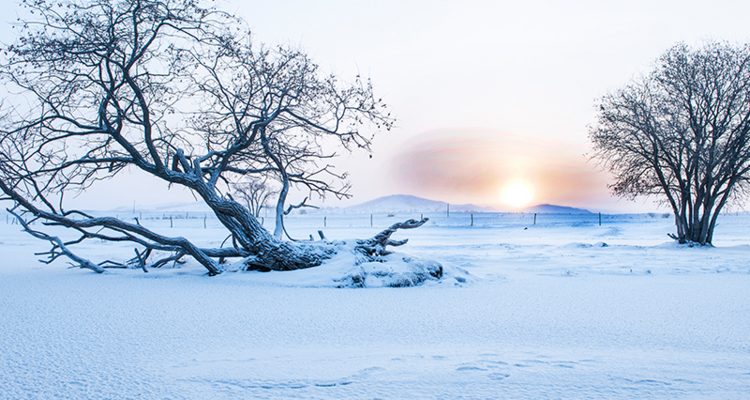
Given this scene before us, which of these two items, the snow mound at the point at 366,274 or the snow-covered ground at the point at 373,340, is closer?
the snow-covered ground at the point at 373,340

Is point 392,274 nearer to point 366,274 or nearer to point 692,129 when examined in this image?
point 366,274

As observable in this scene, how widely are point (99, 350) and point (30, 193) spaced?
22.0ft

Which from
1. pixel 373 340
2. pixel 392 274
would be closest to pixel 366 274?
pixel 392 274

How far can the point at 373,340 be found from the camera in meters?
3.42

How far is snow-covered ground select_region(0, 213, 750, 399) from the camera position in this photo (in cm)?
237

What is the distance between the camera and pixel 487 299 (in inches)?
209

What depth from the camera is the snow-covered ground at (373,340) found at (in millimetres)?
2371

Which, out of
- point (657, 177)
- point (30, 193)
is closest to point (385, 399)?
point (30, 193)

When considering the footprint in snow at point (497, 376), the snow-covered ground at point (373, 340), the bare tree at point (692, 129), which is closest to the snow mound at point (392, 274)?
the snow-covered ground at point (373, 340)

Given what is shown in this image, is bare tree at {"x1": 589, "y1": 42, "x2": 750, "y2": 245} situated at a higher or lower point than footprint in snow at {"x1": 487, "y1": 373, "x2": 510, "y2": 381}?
higher

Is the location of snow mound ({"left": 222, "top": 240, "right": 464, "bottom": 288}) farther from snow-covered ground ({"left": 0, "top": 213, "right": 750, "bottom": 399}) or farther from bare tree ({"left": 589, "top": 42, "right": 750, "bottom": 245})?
bare tree ({"left": 589, "top": 42, "right": 750, "bottom": 245})

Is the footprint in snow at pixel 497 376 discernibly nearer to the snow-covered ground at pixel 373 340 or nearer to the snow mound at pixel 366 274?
the snow-covered ground at pixel 373 340

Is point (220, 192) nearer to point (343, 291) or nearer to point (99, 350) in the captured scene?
point (343, 291)

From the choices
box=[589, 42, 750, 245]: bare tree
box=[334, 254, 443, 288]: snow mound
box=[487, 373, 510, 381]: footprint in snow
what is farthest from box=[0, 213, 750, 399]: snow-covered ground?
box=[589, 42, 750, 245]: bare tree
